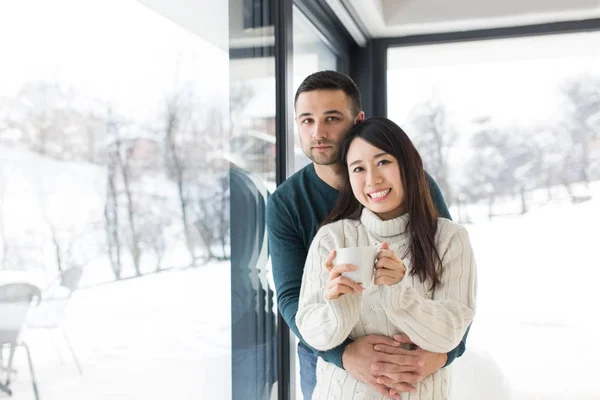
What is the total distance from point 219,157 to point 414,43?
218 cm

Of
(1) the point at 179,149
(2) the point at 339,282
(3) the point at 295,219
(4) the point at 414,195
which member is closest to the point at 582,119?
(3) the point at 295,219

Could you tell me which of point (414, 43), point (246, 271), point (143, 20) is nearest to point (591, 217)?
point (414, 43)

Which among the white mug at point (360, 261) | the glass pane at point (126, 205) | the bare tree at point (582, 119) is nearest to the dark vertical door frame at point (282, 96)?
the glass pane at point (126, 205)

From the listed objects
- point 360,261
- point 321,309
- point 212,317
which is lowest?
point 212,317

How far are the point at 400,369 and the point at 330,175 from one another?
63 cm

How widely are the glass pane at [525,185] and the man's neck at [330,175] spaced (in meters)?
1.87

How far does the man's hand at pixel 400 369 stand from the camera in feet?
4.02

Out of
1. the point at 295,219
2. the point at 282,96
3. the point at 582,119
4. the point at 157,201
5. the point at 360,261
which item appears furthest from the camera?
the point at 582,119

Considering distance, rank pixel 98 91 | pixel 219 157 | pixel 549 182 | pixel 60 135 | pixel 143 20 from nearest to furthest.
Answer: pixel 60 135 → pixel 98 91 → pixel 143 20 → pixel 219 157 → pixel 549 182

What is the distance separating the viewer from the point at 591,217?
330 cm

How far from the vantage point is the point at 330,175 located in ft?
5.55

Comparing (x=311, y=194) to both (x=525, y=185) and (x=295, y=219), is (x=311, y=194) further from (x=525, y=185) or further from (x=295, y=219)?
(x=525, y=185)

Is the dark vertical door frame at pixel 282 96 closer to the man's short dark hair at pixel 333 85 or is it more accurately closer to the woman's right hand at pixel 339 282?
the man's short dark hair at pixel 333 85

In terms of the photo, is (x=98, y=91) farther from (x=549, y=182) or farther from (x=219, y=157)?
(x=549, y=182)
